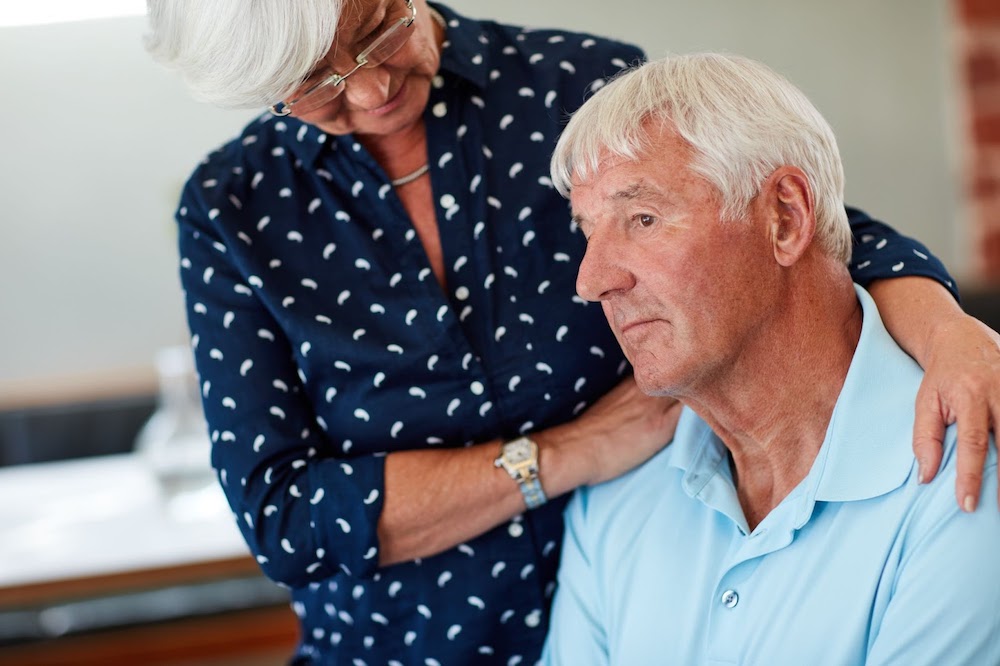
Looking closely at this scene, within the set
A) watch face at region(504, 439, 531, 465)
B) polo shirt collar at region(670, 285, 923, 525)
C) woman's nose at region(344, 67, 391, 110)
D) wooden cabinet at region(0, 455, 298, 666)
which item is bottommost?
wooden cabinet at region(0, 455, 298, 666)

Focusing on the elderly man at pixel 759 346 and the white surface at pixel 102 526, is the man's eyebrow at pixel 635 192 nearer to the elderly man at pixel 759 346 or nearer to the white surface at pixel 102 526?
the elderly man at pixel 759 346

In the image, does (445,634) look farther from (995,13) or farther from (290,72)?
(995,13)

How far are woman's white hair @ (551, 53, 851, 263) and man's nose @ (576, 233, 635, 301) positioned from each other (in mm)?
99

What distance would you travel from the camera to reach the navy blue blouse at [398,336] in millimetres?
1506

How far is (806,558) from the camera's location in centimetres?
128

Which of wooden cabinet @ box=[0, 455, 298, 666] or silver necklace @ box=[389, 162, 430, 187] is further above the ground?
silver necklace @ box=[389, 162, 430, 187]

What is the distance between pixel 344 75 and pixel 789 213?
23.7 inches

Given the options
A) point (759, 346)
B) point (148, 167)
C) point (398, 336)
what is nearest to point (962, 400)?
point (759, 346)

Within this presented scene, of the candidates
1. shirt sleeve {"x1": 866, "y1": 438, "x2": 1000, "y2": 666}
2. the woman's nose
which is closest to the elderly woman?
the woman's nose

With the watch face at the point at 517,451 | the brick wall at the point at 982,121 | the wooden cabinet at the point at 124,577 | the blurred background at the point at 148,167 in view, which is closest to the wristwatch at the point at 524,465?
the watch face at the point at 517,451

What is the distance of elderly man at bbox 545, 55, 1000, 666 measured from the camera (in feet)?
4.06

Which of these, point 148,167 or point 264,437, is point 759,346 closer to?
point 264,437

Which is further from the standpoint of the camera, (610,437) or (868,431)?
(610,437)

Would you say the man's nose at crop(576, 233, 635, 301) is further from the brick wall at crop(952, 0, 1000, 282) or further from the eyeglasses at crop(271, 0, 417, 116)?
the brick wall at crop(952, 0, 1000, 282)
